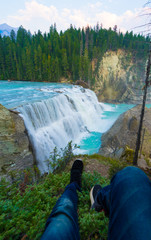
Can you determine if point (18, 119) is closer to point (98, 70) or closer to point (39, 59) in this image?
point (39, 59)

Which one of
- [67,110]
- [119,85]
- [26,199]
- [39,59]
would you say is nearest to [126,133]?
[67,110]

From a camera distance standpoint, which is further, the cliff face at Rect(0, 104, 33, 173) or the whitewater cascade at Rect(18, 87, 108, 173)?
the whitewater cascade at Rect(18, 87, 108, 173)

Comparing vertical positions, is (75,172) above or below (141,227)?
below

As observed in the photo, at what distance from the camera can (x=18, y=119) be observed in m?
6.52

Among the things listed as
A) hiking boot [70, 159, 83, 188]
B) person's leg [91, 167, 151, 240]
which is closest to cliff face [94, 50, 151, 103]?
hiking boot [70, 159, 83, 188]

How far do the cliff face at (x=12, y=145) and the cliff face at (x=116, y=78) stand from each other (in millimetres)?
35354

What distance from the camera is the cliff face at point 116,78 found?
1604 inches

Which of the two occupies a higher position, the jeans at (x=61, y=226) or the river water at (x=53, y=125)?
the jeans at (x=61, y=226)

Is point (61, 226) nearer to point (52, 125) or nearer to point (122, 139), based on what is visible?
point (52, 125)

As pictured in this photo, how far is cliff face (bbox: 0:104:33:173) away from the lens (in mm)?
5398

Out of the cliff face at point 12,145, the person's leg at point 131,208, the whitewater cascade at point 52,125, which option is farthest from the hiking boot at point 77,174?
the whitewater cascade at point 52,125

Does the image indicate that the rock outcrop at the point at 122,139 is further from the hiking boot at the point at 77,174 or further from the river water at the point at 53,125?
the hiking boot at the point at 77,174

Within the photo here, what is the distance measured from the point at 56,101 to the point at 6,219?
39.3 ft

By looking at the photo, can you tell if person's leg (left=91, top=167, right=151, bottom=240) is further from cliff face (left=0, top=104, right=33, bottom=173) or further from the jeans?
cliff face (left=0, top=104, right=33, bottom=173)
